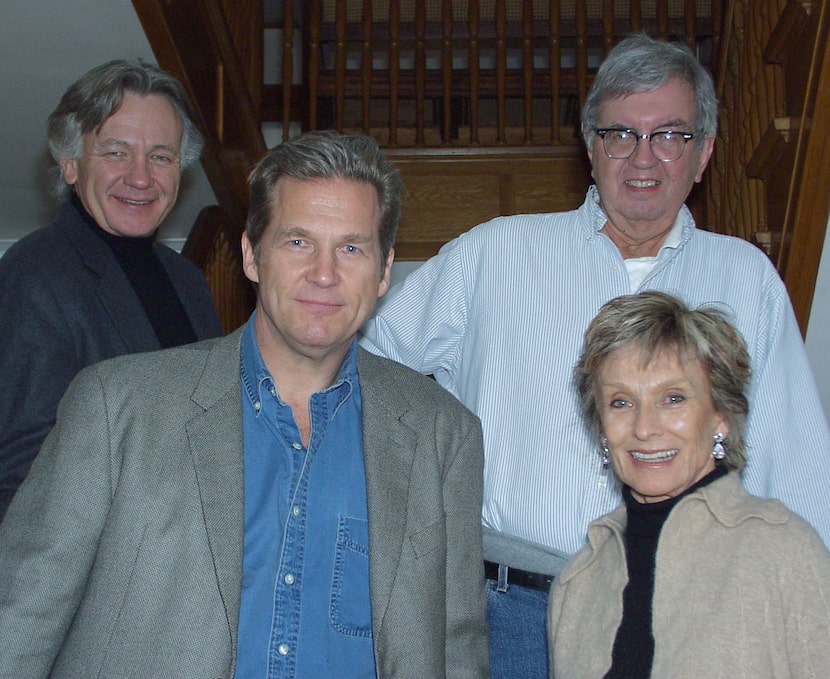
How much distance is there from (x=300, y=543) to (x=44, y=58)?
245cm

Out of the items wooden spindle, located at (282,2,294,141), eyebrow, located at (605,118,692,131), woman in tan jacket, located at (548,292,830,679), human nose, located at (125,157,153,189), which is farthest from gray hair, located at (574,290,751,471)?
wooden spindle, located at (282,2,294,141)

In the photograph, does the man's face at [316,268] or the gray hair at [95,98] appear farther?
the gray hair at [95,98]

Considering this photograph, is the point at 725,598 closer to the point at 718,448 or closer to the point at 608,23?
the point at 718,448

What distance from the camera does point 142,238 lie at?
2578mm

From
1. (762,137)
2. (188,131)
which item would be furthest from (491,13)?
(188,131)

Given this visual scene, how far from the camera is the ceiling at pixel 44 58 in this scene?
11.3 ft

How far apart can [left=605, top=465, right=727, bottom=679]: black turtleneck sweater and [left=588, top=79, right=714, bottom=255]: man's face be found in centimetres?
68

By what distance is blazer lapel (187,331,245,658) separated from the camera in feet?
5.79

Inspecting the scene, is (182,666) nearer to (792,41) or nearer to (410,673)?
(410,673)

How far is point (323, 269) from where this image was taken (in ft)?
6.26

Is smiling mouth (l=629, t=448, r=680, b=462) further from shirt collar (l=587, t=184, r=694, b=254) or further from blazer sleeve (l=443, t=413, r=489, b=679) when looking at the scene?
shirt collar (l=587, t=184, r=694, b=254)

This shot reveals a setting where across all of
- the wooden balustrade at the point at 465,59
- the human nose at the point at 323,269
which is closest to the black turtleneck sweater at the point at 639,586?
the human nose at the point at 323,269

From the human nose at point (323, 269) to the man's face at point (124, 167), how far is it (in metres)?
0.77

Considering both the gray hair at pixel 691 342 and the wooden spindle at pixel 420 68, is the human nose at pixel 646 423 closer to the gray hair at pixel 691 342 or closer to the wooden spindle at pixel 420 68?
the gray hair at pixel 691 342
